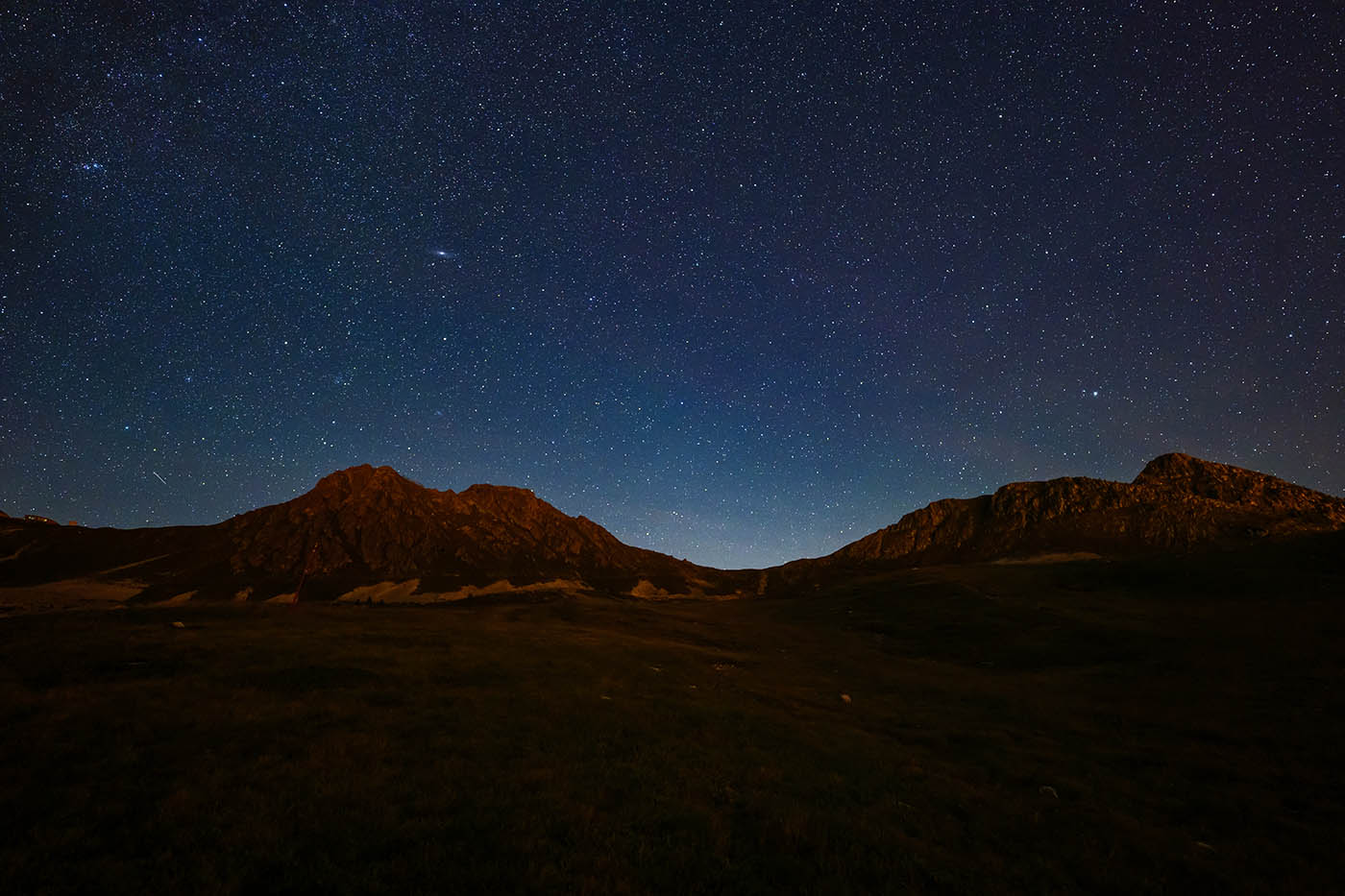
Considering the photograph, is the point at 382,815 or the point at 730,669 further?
the point at 730,669

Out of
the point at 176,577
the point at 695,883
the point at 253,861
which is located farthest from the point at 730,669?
the point at 176,577

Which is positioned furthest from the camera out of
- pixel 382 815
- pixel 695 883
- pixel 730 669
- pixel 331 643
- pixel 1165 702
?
pixel 730 669

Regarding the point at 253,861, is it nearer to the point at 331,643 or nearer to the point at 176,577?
the point at 331,643

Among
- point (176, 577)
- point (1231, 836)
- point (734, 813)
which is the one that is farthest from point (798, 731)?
point (176, 577)

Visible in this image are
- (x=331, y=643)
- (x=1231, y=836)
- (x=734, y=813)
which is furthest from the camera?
(x=331, y=643)

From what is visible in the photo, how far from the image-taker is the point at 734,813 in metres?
12.2

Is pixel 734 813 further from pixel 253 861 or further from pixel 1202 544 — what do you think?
pixel 1202 544

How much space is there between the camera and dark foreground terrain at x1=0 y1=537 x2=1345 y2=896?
30.7ft

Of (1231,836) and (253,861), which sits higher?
(253,861)

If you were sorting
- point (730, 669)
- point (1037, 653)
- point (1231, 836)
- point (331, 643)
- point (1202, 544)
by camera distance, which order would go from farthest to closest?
point (1202, 544), point (1037, 653), point (730, 669), point (331, 643), point (1231, 836)

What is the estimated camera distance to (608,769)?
14.0 m

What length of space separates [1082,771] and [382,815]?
21.7 m

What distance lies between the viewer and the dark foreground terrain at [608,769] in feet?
30.7

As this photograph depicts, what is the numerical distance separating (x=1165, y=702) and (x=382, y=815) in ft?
122
